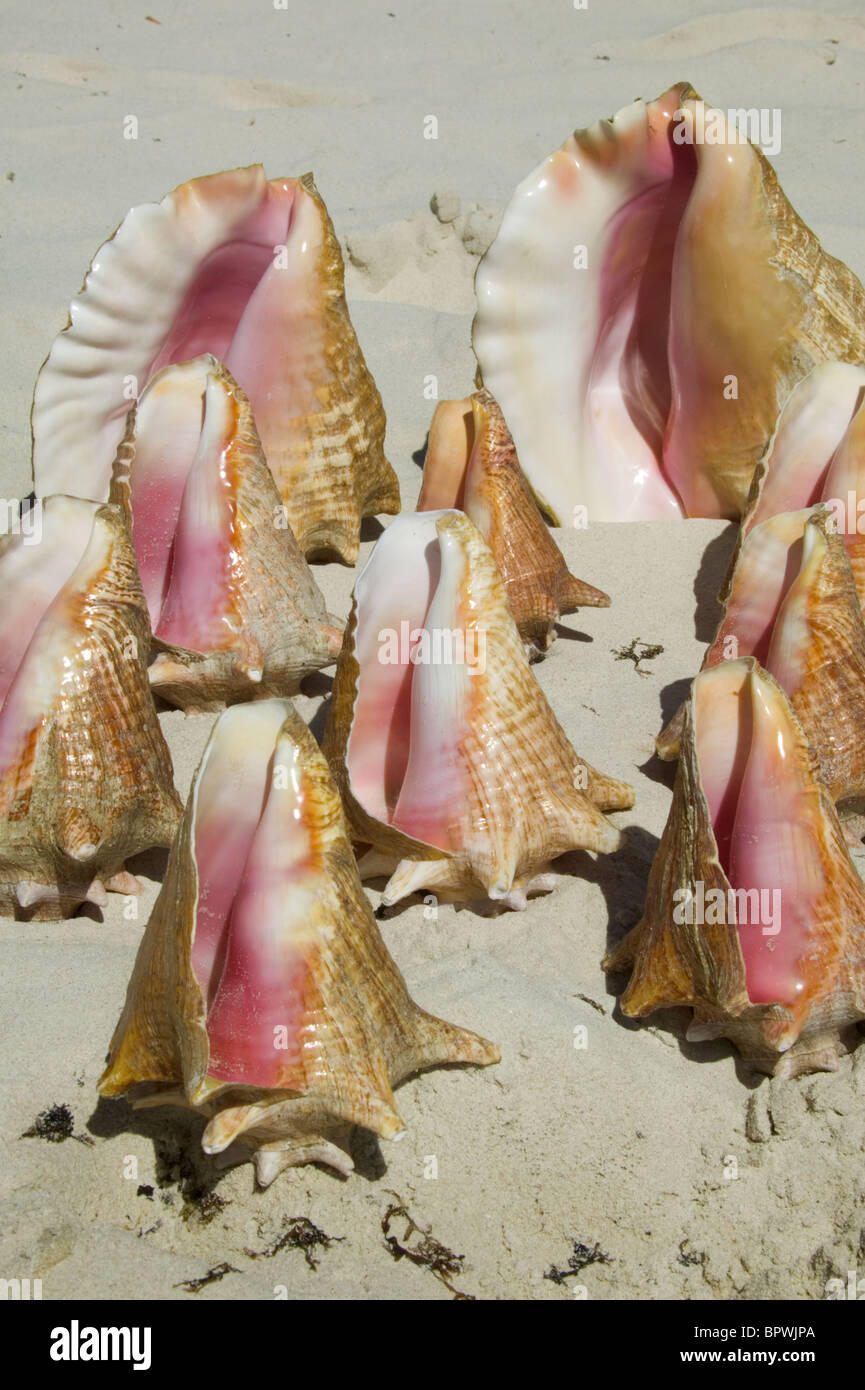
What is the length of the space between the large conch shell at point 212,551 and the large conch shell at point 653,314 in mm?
883

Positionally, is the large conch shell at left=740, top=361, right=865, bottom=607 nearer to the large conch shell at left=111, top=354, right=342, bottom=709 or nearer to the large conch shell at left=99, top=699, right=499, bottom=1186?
the large conch shell at left=111, top=354, right=342, bottom=709

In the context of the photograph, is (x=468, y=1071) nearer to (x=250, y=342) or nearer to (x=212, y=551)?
(x=212, y=551)

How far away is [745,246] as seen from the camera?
3385 mm

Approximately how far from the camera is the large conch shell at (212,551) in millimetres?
2789

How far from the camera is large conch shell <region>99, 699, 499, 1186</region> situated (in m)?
1.83

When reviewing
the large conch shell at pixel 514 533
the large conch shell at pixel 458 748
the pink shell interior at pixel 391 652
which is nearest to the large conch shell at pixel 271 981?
the large conch shell at pixel 458 748

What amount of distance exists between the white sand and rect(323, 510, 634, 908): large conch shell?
0.12 meters

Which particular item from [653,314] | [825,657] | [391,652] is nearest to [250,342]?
[653,314]

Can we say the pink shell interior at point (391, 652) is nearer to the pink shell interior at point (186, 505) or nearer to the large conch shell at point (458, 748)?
the large conch shell at point (458, 748)

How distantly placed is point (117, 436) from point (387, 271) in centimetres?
144

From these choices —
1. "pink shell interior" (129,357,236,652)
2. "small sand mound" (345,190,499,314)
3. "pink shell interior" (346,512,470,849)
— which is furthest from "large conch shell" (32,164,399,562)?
"small sand mound" (345,190,499,314)
